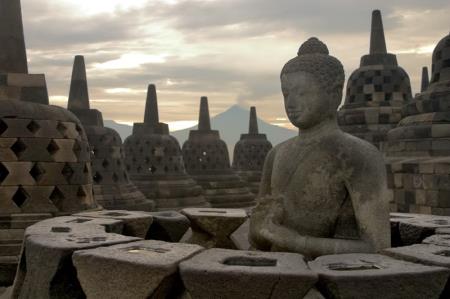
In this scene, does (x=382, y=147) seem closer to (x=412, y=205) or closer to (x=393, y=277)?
(x=412, y=205)

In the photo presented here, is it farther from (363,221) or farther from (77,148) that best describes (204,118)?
(363,221)

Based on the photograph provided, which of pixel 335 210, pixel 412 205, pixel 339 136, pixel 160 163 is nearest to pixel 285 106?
pixel 339 136

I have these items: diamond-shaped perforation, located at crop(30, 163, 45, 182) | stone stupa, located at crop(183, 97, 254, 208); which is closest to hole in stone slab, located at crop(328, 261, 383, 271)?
diamond-shaped perforation, located at crop(30, 163, 45, 182)

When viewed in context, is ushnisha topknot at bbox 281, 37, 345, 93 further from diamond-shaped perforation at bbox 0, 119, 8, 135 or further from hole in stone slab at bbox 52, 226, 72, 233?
diamond-shaped perforation at bbox 0, 119, 8, 135

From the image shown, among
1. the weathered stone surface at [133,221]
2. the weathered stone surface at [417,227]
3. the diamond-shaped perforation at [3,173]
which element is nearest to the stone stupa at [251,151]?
the diamond-shaped perforation at [3,173]

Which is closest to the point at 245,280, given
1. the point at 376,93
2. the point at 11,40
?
the point at 11,40

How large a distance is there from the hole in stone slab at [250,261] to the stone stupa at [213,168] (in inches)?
485

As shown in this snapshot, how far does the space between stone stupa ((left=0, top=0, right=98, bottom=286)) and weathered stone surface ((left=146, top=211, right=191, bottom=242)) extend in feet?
5.75

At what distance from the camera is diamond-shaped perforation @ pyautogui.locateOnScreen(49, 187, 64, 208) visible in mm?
5676

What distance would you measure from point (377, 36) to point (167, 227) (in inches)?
420

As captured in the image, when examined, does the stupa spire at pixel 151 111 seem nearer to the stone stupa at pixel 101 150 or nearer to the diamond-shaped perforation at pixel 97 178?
the stone stupa at pixel 101 150

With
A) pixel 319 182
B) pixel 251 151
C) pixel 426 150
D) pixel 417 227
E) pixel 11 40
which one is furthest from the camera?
pixel 251 151

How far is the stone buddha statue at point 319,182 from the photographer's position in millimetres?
2967

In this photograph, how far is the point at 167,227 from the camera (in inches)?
170
